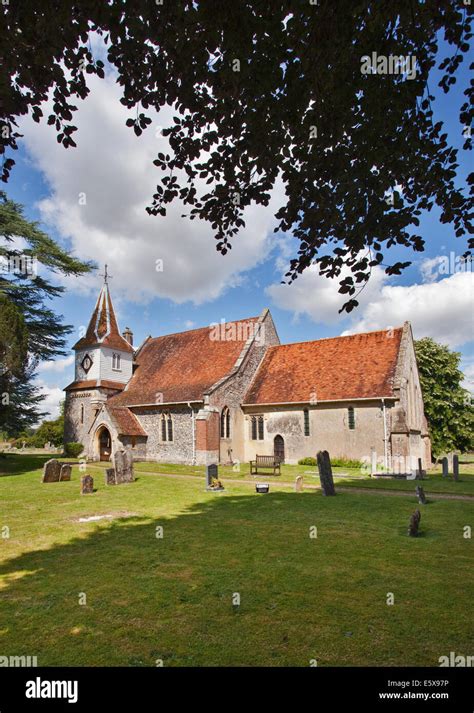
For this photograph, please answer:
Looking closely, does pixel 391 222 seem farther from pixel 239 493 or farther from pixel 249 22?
pixel 239 493

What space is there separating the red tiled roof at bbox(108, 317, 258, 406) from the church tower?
110 centimetres

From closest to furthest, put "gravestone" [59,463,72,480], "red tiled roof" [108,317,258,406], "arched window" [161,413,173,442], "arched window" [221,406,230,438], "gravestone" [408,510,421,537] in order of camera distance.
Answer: "gravestone" [408,510,421,537], "gravestone" [59,463,72,480], "arched window" [221,406,230,438], "arched window" [161,413,173,442], "red tiled roof" [108,317,258,406]

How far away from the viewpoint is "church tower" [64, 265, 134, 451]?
33.0 meters

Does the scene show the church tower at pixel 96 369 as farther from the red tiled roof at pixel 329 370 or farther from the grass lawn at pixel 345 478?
the red tiled roof at pixel 329 370

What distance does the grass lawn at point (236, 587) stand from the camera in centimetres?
458

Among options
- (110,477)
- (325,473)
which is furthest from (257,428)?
(325,473)

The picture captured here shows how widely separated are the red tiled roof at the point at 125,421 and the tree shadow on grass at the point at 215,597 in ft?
64.5

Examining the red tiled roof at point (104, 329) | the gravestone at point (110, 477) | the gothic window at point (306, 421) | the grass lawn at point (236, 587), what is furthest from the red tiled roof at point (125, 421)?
the grass lawn at point (236, 587)

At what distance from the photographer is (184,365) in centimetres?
3183

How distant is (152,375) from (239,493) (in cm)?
1896

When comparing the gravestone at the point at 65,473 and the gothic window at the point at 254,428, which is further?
the gothic window at the point at 254,428

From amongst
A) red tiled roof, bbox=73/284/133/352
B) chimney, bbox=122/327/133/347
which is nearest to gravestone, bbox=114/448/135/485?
red tiled roof, bbox=73/284/133/352

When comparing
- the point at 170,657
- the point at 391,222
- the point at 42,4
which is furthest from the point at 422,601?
the point at 42,4

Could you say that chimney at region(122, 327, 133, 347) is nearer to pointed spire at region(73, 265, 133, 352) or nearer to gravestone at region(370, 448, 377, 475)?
pointed spire at region(73, 265, 133, 352)
